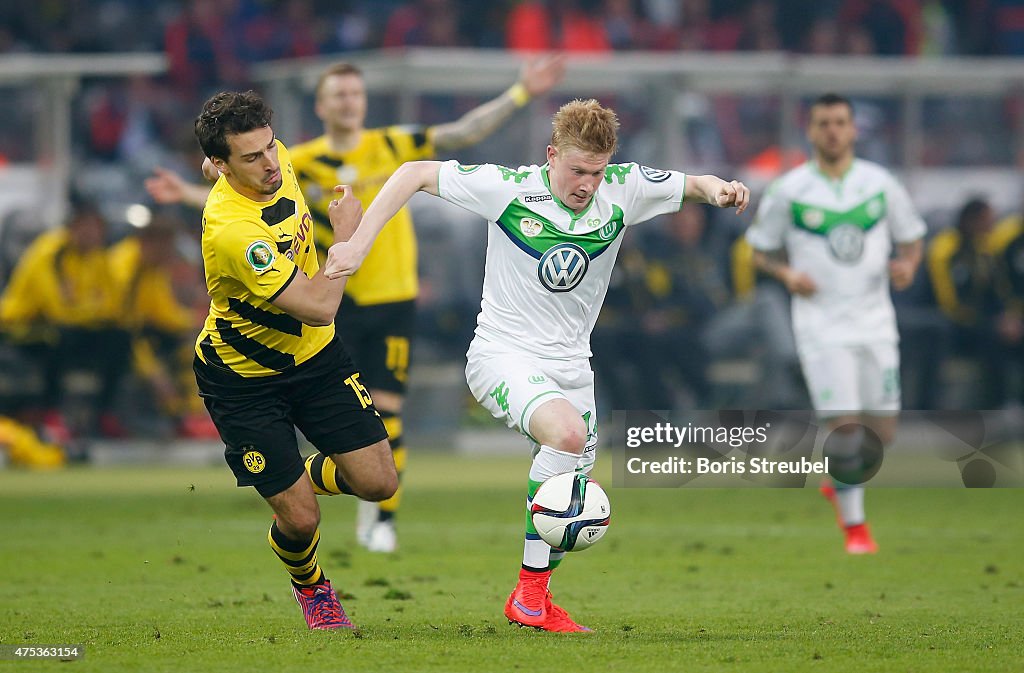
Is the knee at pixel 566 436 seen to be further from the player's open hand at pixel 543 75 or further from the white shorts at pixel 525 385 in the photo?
the player's open hand at pixel 543 75

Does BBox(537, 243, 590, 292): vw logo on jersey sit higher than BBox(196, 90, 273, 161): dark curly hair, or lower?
lower

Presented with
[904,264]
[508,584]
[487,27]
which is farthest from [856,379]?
[487,27]

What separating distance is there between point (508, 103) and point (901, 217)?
272cm

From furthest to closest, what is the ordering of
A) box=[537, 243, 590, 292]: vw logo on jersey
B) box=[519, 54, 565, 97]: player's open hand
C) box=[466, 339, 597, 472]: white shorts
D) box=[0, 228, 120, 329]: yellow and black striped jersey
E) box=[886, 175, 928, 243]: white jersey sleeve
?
1. box=[0, 228, 120, 329]: yellow and black striped jersey
2. box=[886, 175, 928, 243]: white jersey sleeve
3. box=[519, 54, 565, 97]: player's open hand
4. box=[537, 243, 590, 292]: vw logo on jersey
5. box=[466, 339, 597, 472]: white shorts

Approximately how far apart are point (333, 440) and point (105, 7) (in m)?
14.6

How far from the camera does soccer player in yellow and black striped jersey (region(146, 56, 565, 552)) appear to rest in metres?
10.2

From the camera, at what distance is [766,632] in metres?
6.95

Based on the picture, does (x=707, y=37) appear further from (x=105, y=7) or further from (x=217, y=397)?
(x=217, y=397)

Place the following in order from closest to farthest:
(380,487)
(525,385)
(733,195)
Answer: (733,195) → (525,385) → (380,487)

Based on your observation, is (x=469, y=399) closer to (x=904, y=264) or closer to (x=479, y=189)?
(x=904, y=264)

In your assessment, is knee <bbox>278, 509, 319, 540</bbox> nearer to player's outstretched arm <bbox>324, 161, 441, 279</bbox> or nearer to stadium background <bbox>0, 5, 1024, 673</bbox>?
stadium background <bbox>0, 5, 1024, 673</bbox>

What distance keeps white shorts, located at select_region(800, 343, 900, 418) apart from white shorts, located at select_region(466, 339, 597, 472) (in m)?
3.42

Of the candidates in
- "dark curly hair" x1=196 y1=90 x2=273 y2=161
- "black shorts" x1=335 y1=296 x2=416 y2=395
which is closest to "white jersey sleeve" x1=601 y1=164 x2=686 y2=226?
"dark curly hair" x1=196 y1=90 x2=273 y2=161

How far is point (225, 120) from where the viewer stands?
677 centimetres
